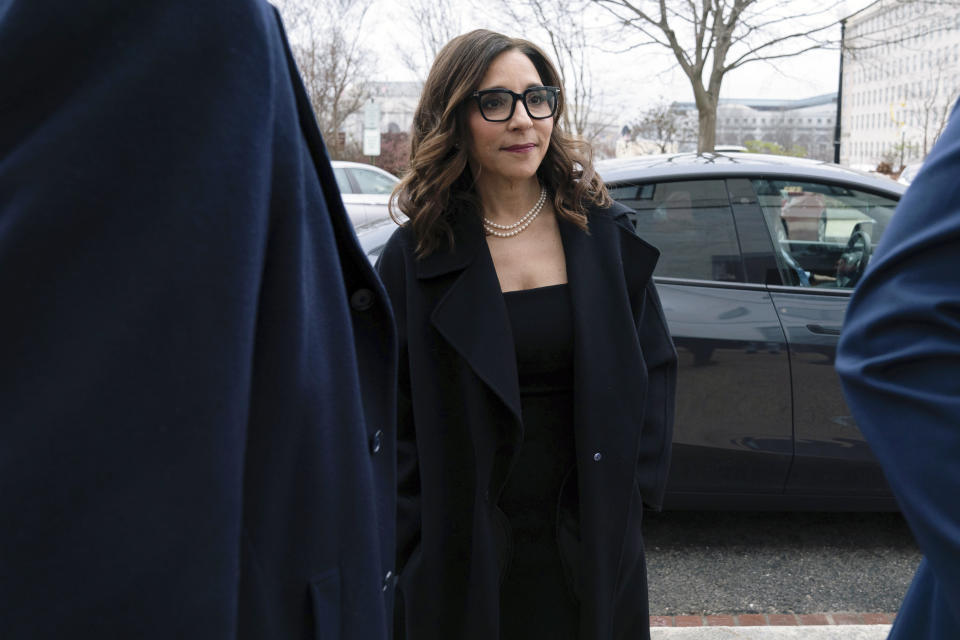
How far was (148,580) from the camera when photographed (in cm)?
88

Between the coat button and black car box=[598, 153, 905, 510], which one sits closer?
the coat button

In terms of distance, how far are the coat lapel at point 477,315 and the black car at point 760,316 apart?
1615mm

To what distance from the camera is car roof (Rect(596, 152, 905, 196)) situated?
13.2 feet

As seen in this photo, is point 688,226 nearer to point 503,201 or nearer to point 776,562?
point 776,562

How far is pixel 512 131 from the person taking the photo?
231 cm

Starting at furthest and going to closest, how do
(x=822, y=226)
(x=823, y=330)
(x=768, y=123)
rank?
(x=768, y=123) → (x=822, y=226) → (x=823, y=330)

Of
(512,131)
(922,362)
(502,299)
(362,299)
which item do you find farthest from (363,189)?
(922,362)

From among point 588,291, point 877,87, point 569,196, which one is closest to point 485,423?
point 588,291

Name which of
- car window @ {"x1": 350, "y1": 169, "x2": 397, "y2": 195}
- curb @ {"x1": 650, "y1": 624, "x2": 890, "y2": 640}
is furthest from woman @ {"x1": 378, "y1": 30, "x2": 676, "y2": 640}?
car window @ {"x1": 350, "y1": 169, "x2": 397, "y2": 195}

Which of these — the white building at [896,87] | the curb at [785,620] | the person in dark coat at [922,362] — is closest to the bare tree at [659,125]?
the white building at [896,87]

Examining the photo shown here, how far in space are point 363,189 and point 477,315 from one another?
11695 mm

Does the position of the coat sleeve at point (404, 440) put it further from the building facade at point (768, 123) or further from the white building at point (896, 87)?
the building facade at point (768, 123)

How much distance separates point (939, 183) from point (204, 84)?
3.09ft

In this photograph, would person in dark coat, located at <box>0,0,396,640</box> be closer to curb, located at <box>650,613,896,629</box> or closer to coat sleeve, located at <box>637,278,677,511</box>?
coat sleeve, located at <box>637,278,677,511</box>
